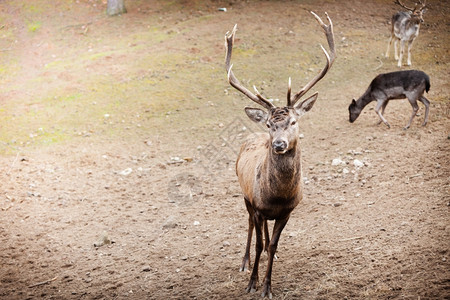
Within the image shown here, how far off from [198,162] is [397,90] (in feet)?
15.0


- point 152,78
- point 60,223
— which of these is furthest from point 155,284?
point 152,78

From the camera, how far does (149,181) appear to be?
26.9ft

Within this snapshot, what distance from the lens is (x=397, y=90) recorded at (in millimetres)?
9305

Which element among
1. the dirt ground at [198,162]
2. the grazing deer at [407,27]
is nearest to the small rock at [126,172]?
the dirt ground at [198,162]

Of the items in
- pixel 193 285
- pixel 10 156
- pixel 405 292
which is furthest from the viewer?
pixel 10 156

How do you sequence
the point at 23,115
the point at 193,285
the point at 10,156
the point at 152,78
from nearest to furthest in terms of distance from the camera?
the point at 193,285 < the point at 10,156 < the point at 23,115 < the point at 152,78

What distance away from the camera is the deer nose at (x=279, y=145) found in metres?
4.26

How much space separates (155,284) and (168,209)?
6.79 feet

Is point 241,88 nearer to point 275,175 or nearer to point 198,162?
point 275,175

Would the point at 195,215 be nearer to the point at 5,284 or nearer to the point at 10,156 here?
the point at 5,284

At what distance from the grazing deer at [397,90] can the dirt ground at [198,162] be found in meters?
0.34

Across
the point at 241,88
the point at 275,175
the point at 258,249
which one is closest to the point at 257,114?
the point at 241,88

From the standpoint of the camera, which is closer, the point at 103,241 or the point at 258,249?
the point at 258,249

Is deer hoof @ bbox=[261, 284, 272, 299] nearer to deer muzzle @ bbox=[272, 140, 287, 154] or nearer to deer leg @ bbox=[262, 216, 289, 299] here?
deer leg @ bbox=[262, 216, 289, 299]
